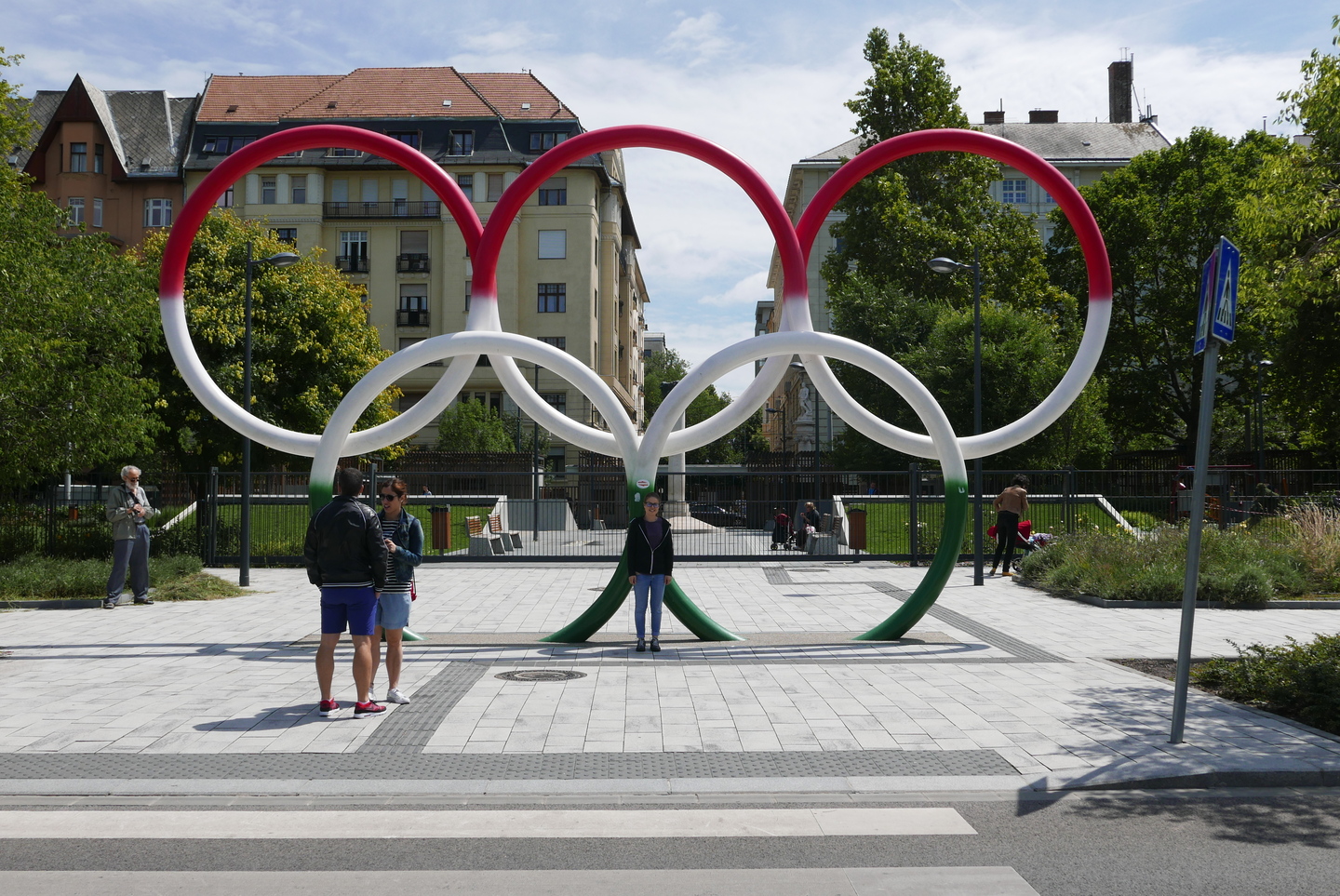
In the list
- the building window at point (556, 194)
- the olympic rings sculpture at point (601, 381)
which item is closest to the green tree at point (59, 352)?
the olympic rings sculpture at point (601, 381)

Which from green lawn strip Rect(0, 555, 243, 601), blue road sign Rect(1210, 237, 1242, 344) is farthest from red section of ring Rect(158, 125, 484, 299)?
blue road sign Rect(1210, 237, 1242, 344)

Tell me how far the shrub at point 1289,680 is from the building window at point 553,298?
46499 millimetres

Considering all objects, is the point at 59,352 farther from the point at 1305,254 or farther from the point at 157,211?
the point at 157,211

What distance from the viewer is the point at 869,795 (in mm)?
5969

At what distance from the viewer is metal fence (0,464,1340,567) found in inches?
868

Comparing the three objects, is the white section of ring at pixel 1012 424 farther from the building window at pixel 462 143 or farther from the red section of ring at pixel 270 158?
the building window at pixel 462 143

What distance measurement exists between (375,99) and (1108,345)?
3619 centimetres

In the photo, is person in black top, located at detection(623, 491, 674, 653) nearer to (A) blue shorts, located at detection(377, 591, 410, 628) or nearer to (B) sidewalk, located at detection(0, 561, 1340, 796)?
(B) sidewalk, located at detection(0, 561, 1340, 796)

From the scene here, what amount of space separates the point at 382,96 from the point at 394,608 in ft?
171

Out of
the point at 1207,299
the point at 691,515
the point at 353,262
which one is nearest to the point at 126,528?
the point at 1207,299

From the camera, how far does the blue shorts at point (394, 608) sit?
26.9 feet

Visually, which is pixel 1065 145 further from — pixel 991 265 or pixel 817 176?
pixel 991 265

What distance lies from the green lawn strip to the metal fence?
3.05 metres

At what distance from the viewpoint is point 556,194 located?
5450cm
